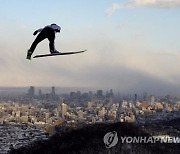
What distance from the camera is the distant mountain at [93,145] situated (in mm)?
27953

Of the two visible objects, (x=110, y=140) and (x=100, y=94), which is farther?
(x=100, y=94)

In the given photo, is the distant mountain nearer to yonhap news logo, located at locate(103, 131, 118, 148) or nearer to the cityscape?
yonhap news logo, located at locate(103, 131, 118, 148)

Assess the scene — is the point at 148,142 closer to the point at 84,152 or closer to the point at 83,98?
the point at 84,152

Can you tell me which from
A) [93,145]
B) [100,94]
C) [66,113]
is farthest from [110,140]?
[100,94]

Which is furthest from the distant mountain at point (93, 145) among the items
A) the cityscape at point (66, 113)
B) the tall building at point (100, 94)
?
the tall building at point (100, 94)

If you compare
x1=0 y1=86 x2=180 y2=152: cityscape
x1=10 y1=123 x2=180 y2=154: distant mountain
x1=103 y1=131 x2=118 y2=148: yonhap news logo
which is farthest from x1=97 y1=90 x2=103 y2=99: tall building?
x1=103 y1=131 x2=118 y2=148: yonhap news logo

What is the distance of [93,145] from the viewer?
2889 centimetres

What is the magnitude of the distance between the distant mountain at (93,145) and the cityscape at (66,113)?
7.56m

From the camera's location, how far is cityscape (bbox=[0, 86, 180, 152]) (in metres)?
57.0

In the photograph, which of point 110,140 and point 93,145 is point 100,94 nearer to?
point 110,140

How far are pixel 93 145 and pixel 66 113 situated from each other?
68016 millimetres

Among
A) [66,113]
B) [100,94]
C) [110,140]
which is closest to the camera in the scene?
[110,140]

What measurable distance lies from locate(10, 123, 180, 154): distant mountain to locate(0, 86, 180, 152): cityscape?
7.56 metres

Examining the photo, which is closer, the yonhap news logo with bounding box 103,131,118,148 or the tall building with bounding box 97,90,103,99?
the yonhap news logo with bounding box 103,131,118,148
